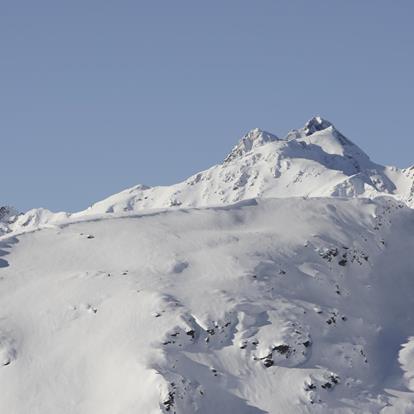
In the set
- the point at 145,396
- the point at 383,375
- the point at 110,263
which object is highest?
the point at 110,263

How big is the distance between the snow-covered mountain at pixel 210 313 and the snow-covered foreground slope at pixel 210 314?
0.32 ft

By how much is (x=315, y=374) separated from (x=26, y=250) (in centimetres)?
2323

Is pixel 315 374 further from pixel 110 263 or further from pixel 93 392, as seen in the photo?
pixel 110 263

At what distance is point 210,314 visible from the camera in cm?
5788

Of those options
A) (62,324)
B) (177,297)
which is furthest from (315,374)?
(62,324)

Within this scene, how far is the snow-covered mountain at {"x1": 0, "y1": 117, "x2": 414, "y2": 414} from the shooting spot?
52594 millimetres

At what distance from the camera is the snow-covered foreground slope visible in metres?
52.6

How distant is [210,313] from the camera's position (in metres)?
58.0

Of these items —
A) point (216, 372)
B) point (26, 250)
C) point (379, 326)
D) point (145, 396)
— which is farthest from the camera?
point (26, 250)

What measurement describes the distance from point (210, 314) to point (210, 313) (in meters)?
0.10

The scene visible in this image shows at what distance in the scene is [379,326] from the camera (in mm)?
63188

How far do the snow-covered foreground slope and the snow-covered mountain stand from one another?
0.10 meters

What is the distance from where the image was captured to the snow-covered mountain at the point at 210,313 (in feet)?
173

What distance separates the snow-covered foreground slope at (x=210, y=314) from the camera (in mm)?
52594
